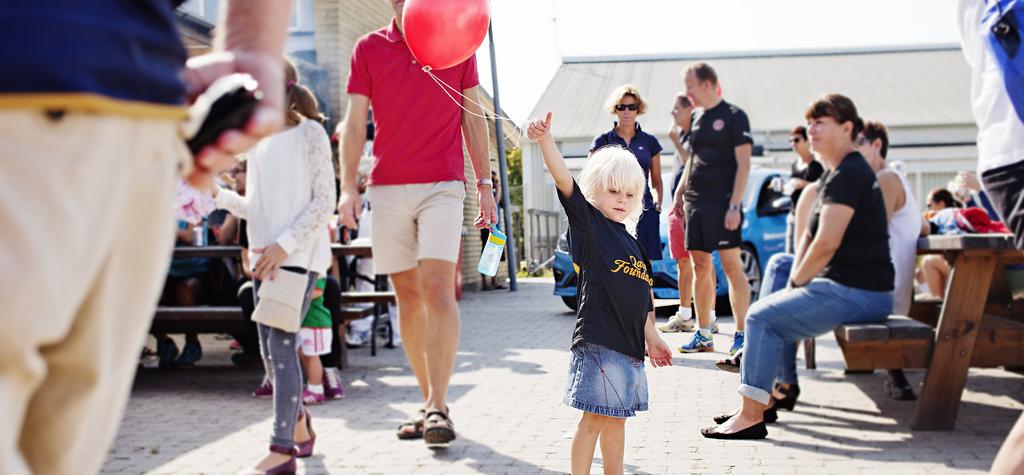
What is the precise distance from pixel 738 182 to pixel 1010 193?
4117 millimetres

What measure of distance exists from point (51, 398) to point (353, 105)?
4248 millimetres

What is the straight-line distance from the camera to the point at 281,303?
4871 mm

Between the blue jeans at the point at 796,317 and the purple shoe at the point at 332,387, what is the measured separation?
10.2 feet

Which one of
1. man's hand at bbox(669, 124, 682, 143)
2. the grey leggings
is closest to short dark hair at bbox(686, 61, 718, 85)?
man's hand at bbox(669, 124, 682, 143)

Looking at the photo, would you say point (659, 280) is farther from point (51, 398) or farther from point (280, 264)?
point (51, 398)

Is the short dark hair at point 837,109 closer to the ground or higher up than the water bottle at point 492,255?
higher up

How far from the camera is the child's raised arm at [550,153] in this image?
12.5 feet

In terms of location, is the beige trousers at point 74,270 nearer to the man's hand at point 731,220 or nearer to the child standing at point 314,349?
the child standing at point 314,349

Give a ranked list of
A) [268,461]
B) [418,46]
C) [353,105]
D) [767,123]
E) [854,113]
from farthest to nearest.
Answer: [767,123]
[854,113]
[353,105]
[268,461]
[418,46]

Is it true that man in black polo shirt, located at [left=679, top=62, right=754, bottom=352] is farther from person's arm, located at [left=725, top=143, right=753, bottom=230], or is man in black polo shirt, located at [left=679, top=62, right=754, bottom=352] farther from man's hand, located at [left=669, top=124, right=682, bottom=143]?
man's hand, located at [left=669, top=124, right=682, bottom=143]

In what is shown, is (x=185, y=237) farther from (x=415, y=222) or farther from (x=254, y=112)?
(x=254, y=112)

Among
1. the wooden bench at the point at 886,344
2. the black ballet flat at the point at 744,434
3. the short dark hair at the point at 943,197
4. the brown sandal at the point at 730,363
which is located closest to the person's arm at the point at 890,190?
the wooden bench at the point at 886,344

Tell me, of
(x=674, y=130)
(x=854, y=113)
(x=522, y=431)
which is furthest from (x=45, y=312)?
(x=674, y=130)

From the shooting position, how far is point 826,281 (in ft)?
18.8
